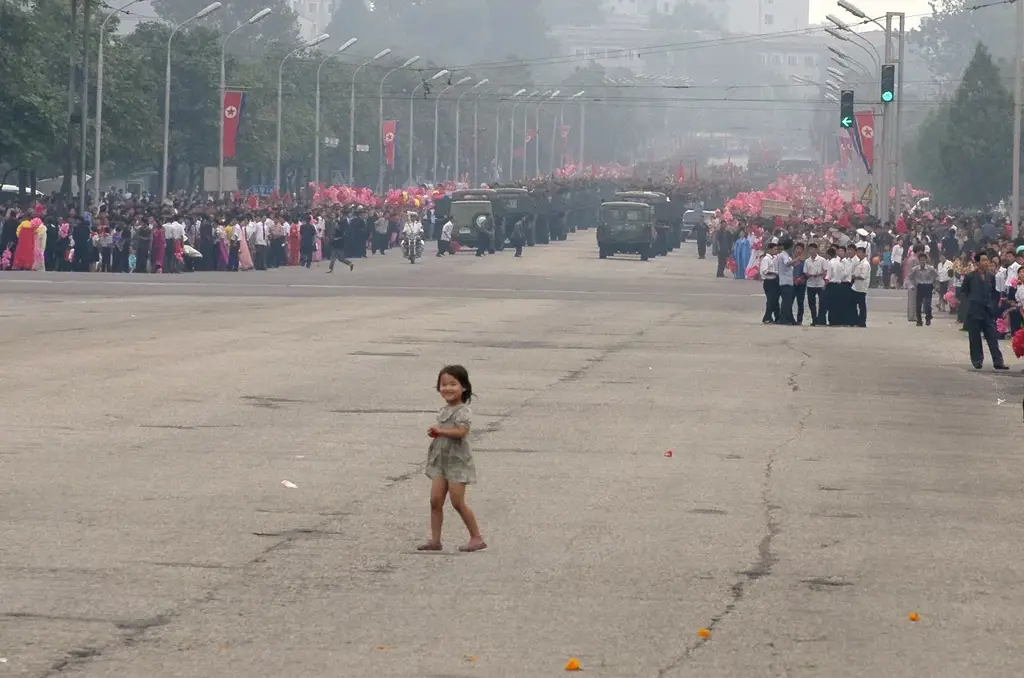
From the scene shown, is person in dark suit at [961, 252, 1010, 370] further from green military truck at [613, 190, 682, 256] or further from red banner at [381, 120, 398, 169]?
red banner at [381, 120, 398, 169]

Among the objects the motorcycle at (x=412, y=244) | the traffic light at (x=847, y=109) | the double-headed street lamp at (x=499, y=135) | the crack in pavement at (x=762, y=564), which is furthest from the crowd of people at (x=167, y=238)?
the double-headed street lamp at (x=499, y=135)

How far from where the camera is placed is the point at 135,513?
43.0 ft

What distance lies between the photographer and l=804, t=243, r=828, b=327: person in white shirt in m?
36.9

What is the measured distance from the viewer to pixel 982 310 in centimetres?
2798

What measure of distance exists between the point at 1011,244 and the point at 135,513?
27877 mm

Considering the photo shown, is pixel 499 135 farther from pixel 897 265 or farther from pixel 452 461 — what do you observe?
pixel 452 461

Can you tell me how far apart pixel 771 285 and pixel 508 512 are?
23965mm

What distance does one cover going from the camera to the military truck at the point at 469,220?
74500 millimetres

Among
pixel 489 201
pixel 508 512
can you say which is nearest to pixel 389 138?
pixel 489 201

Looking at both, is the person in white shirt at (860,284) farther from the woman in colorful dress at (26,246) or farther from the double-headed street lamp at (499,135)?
the double-headed street lamp at (499,135)

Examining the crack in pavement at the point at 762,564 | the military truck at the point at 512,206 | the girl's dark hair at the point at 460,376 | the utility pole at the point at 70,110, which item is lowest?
the crack in pavement at the point at 762,564

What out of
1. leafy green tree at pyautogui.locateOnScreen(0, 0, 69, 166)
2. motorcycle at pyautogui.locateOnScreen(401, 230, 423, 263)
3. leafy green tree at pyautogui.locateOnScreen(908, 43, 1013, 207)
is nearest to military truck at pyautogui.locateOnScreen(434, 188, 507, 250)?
motorcycle at pyautogui.locateOnScreen(401, 230, 423, 263)

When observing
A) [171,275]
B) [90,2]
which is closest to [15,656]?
[171,275]

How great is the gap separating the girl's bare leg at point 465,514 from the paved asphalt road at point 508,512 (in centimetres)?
11
